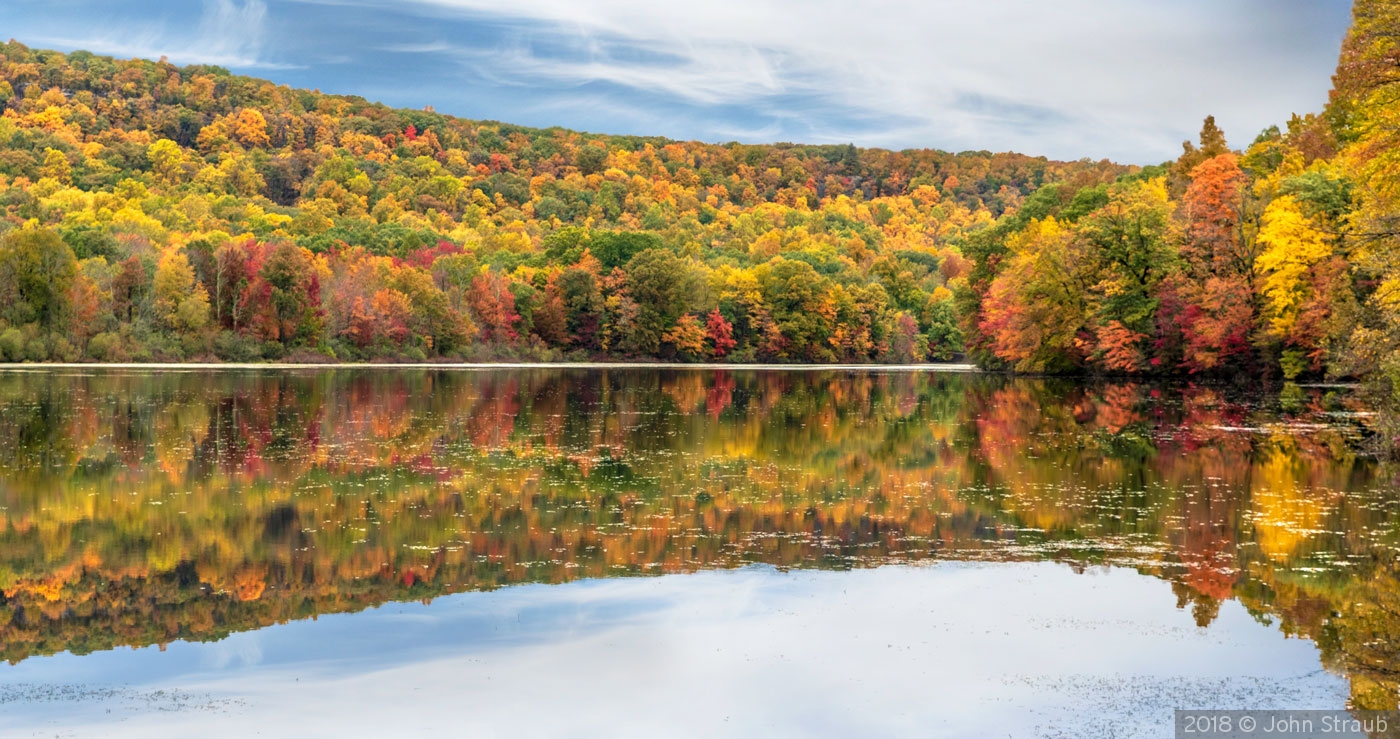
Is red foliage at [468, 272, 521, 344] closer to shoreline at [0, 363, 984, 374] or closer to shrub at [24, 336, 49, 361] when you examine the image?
shoreline at [0, 363, 984, 374]

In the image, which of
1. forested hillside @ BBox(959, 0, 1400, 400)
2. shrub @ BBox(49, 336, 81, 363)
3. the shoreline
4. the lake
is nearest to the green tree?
shrub @ BBox(49, 336, 81, 363)

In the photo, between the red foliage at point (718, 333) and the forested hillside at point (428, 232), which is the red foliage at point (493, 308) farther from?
the red foliage at point (718, 333)

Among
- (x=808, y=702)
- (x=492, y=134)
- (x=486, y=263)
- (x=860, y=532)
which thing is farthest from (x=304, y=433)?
(x=492, y=134)

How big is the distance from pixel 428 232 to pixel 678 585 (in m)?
111

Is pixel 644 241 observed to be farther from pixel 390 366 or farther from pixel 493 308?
pixel 390 366

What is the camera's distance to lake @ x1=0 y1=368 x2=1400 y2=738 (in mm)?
10508

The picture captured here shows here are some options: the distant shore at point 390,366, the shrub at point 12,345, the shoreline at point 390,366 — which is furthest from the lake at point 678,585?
the shrub at point 12,345

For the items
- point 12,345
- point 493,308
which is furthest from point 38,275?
point 493,308

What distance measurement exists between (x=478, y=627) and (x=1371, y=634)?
8679 mm

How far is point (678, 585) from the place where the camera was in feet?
47.8

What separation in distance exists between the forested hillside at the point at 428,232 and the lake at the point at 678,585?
52.8 m

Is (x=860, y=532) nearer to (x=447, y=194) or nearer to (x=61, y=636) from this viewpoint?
(x=61, y=636)

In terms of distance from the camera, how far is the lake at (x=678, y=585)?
1051 cm

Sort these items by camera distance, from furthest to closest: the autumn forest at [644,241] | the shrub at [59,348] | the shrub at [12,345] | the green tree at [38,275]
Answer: the shrub at [59,348] < the green tree at [38,275] < the shrub at [12,345] < the autumn forest at [644,241]
